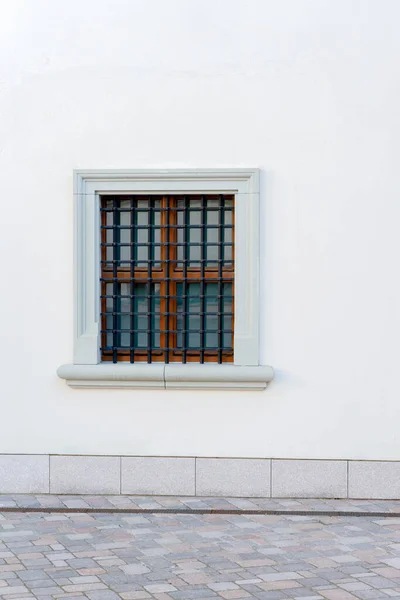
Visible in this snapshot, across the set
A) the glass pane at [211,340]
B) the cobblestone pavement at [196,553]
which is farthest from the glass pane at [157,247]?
the cobblestone pavement at [196,553]

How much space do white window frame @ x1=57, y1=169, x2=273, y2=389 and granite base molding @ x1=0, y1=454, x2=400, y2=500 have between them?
649mm

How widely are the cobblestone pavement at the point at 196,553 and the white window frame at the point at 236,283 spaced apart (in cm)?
99

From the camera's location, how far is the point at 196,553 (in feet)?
22.2

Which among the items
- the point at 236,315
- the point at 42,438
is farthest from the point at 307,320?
the point at 42,438

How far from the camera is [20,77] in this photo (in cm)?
845

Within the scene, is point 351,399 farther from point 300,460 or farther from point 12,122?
point 12,122

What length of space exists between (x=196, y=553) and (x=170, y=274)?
270 centimetres

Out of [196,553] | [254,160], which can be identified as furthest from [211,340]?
[196,553]

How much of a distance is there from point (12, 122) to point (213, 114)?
65.7 inches

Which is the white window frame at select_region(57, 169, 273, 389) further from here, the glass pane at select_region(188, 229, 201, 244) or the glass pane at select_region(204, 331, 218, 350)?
the glass pane at select_region(188, 229, 201, 244)

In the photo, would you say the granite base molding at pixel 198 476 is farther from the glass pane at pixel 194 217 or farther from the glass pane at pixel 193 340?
the glass pane at pixel 194 217

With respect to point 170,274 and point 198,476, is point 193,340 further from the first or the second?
point 198,476

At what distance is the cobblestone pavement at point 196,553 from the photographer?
600 centimetres

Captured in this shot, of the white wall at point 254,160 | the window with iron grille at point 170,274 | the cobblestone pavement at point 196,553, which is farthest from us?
the window with iron grille at point 170,274
